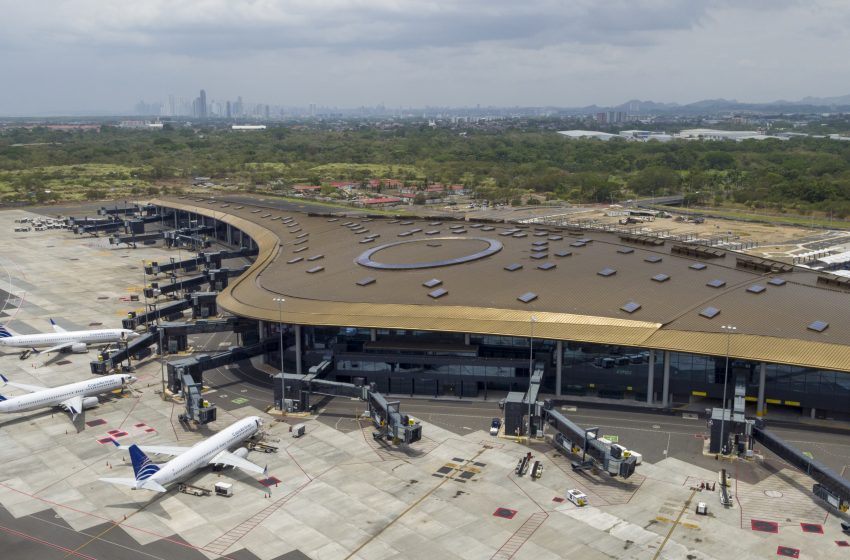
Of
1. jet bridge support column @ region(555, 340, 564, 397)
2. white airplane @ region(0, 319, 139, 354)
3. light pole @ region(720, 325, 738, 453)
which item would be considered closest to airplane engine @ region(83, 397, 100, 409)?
white airplane @ region(0, 319, 139, 354)

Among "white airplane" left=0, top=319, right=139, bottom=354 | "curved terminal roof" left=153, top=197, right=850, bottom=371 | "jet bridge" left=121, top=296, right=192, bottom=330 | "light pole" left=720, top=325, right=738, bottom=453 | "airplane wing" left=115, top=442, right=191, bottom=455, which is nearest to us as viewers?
"airplane wing" left=115, top=442, right=191, bottom=455

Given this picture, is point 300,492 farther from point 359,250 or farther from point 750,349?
point 359,250

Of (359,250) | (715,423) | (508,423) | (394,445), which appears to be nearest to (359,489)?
(394,445)

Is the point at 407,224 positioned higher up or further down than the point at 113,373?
higher up

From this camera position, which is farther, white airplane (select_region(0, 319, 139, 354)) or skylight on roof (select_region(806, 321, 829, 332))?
white airplane (select_region(0, 319, 139, 354))

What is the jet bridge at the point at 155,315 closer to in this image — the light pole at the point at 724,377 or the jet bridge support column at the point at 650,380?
the jet bridge support column at the point at 650,380

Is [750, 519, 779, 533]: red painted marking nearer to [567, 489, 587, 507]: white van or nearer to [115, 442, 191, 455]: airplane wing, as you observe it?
[567, 489, 587, 507]: white van
